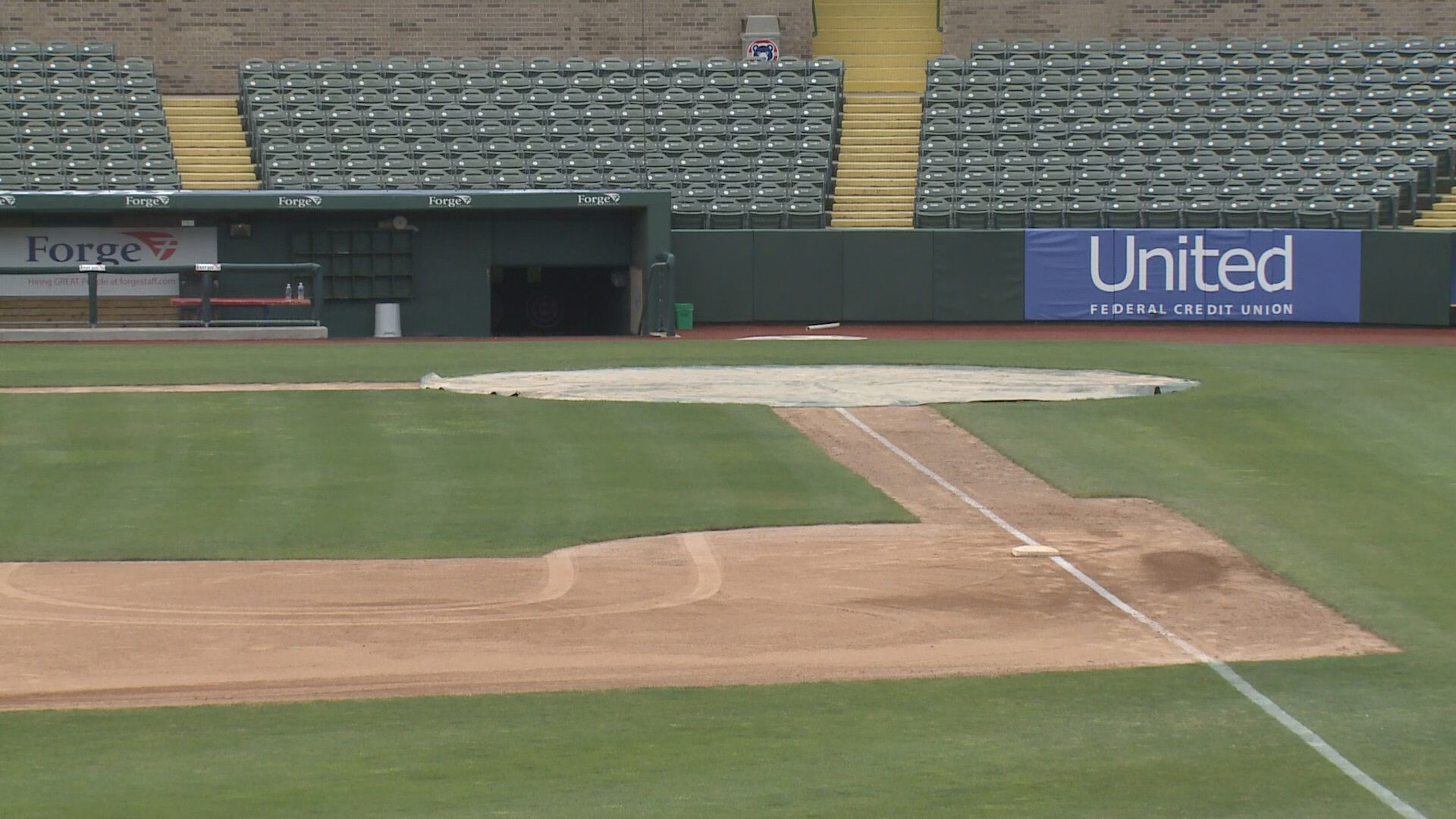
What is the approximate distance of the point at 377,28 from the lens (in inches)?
1641

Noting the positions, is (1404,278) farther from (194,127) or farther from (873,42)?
(194,127)

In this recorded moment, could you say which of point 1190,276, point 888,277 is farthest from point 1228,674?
point 1190,276

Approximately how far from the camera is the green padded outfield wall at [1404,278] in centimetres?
3338

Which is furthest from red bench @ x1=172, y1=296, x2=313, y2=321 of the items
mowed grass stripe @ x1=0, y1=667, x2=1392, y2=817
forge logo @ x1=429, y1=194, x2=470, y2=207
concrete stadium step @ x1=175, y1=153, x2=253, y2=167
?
mowed grass stripe @ x1=0, y1=667, x2=1392, y2=817

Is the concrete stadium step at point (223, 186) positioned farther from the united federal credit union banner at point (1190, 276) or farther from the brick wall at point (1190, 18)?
the brick wall at point (1190, 18)

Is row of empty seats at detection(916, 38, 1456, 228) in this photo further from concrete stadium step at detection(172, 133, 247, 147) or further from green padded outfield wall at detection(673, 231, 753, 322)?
concrete stadium step at detection(172, 133, 247, 147)

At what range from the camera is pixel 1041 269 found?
34.4 meters

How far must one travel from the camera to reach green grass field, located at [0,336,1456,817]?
25.0ft

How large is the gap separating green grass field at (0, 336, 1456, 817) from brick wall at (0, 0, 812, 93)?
14357 millimetres

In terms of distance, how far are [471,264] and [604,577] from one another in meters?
21.2

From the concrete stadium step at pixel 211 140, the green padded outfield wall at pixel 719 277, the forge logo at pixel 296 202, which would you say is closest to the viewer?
the forge logo at pixel 296 202

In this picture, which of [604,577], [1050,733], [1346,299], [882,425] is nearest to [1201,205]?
[1346,299]

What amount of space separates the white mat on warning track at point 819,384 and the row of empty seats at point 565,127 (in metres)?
10.0

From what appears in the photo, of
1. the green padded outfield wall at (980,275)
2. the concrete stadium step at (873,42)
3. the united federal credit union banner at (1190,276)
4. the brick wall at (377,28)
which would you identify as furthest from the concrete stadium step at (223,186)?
the united federal credit union banner at (1190,276)
